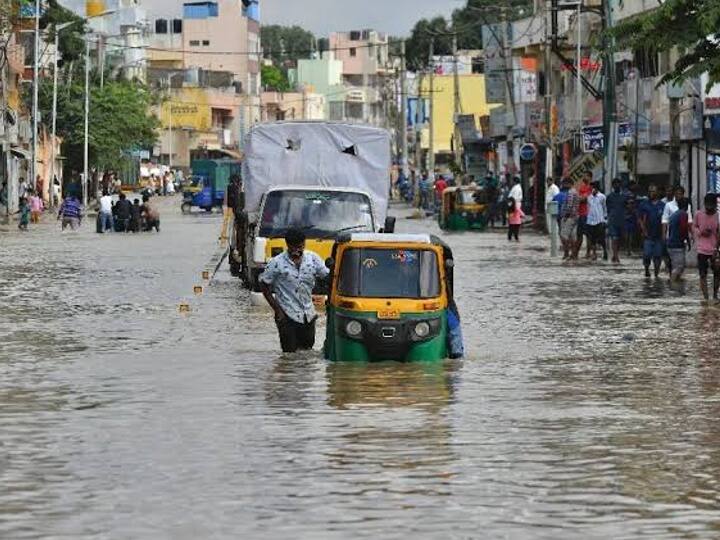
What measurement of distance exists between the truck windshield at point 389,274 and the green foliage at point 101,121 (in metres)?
100

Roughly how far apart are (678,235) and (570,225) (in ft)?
41.5

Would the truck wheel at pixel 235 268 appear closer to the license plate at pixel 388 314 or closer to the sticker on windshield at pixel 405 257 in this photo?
the sticker on windshield at pixel 405 257

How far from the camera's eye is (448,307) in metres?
20.8

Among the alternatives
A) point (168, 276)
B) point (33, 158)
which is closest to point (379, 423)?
point (168, 276)

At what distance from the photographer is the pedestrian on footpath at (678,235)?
3309 centimetres

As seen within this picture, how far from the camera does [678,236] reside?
33.6 meters

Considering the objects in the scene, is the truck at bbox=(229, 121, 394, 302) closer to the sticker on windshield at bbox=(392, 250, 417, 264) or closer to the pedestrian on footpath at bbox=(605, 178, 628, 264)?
the pedestrian on footpath at bbox=(605, 178, 628, 264)

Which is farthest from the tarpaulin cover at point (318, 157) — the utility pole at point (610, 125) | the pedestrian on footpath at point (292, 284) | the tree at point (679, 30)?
the pedestrian on footpath at point (292, 284)

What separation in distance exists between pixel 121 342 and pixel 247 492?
12103mm

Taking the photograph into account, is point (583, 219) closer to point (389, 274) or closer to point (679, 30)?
point (679, 30)

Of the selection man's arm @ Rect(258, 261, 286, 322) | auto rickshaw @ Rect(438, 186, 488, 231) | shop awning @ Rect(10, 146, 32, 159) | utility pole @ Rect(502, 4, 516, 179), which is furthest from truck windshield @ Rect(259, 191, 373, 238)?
shop awning @ Rect(10, 146, 32, 159)

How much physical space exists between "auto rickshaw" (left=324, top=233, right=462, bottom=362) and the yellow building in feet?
404

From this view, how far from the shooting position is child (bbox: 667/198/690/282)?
3306 cm

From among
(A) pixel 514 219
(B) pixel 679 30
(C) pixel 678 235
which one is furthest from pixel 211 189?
(B) pixel 679 30
